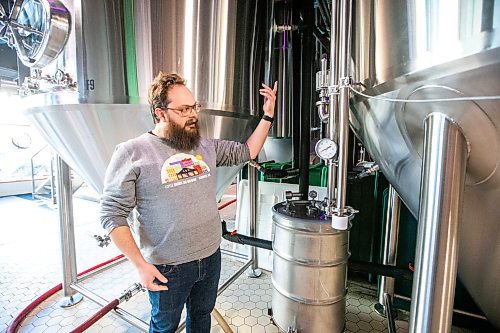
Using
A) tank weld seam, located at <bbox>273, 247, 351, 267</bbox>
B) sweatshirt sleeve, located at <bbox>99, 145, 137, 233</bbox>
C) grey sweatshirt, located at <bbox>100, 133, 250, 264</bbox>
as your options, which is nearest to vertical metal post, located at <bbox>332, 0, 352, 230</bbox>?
tank weld seam, located at <bbox>273, 247, 351, 267</bbox>

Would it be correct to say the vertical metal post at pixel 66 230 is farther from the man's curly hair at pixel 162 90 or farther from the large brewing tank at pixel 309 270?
the large brewing tank at pixel 309 270

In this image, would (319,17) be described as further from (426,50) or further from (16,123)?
(16,123)

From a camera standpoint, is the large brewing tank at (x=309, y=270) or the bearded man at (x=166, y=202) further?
the large brewing tank at (x=309, y=270)

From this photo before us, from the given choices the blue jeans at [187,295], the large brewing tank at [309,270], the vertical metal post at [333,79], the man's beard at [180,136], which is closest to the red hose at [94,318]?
the blue jeans at [187,295]

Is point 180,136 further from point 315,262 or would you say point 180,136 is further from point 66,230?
point 66,230

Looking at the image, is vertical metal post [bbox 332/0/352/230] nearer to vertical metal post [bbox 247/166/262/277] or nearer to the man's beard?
the man's beard

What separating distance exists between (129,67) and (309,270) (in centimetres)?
102

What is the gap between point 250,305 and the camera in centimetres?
152

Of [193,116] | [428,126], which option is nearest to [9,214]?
[193,116]

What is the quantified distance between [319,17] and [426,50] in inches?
68.9

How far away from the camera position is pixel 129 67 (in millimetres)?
931

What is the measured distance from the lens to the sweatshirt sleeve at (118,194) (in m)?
0.73

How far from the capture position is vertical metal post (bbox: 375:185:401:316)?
1.36 m

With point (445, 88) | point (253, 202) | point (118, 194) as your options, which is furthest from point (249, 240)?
point (445, 88)
